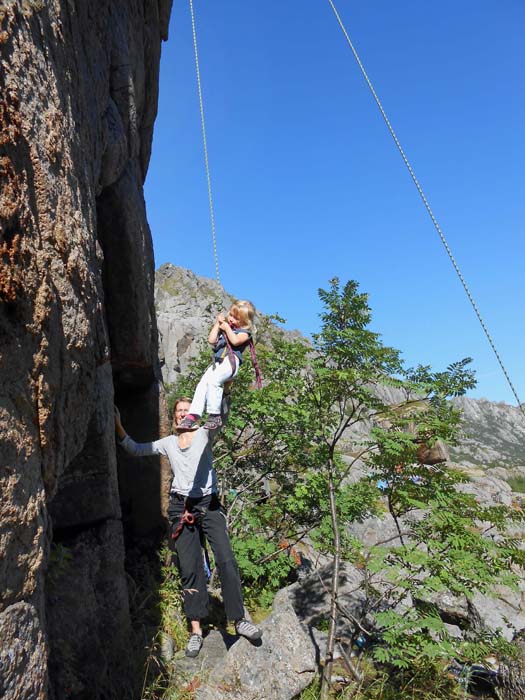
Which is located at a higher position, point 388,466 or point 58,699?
point 388,466

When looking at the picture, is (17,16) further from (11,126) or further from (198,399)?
(198,399)

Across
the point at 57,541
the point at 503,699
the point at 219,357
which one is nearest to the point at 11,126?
the point at 219,357

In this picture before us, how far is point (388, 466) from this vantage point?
527cm

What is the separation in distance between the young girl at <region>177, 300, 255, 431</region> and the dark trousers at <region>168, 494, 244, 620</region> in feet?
2.93

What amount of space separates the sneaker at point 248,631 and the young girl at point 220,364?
206 cm

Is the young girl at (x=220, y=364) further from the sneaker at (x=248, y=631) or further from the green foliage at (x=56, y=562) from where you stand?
the sneaker at (x=248, y=631)

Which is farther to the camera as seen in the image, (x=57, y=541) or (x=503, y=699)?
(x=503, y=699)

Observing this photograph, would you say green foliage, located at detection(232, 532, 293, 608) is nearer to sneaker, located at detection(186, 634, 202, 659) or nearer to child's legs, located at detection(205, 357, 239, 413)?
sneaker, located at detection(186, 634, 202, 659)

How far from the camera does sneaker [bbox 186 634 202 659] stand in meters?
4.88

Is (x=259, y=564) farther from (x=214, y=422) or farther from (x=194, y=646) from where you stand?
(x=214, y=422)

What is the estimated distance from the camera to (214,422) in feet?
16.8

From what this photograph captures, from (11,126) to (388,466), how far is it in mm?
4580

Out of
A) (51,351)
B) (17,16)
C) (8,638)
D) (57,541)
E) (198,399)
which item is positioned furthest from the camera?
(198,399)

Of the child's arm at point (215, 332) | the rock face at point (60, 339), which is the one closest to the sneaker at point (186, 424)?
the rock face at point (60, 339)
